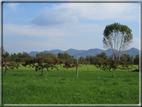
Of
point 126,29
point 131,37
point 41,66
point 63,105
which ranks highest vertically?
point 126,29

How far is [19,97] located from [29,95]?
0.41 metres

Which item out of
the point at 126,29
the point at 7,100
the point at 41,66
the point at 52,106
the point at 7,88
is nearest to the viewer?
the point at 52,106

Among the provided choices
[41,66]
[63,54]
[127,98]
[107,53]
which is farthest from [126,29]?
[127,98]

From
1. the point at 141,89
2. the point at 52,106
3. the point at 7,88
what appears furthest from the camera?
the point at 7,88

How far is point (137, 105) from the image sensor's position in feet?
16.9

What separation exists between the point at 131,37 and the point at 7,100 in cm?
1814

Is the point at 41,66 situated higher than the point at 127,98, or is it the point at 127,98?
the point at 41,66

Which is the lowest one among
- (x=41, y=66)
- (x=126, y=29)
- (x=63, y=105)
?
(x=63, y=105)

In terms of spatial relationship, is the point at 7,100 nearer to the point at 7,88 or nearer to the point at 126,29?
the point at 7,88

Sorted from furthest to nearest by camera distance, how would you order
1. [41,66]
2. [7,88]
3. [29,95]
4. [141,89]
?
[41,66], [7,88], [141,89], [29,95]

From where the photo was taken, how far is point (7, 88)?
22.6ft

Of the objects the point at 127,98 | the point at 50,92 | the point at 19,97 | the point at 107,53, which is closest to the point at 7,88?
the point at 19,97

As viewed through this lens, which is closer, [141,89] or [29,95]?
[29,95]

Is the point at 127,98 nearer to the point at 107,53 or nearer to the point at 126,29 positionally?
the point at 107,53
